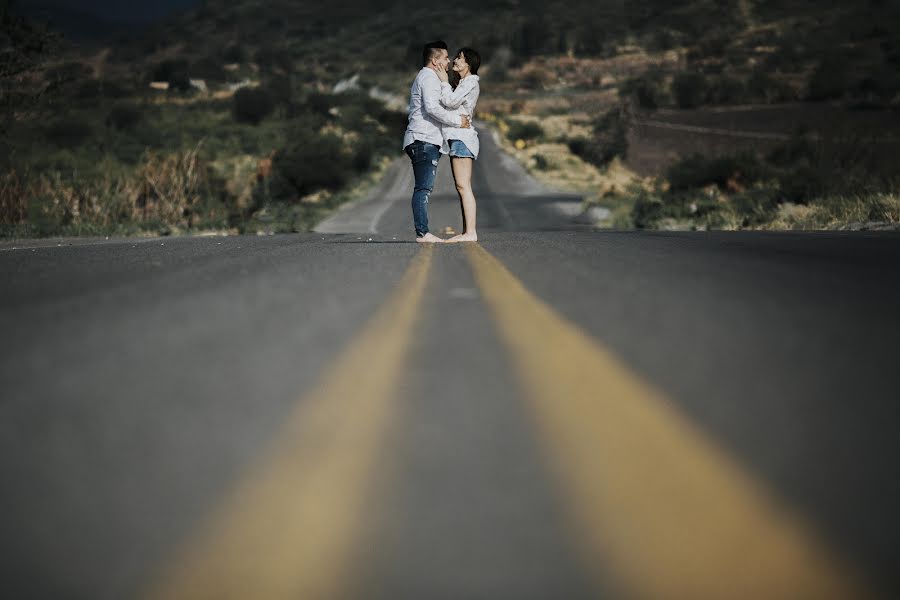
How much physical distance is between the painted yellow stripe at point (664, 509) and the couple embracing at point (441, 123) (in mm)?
7989

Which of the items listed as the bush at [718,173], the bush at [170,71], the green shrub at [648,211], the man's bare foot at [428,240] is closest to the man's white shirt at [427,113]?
the man's bare foot at [428,240]

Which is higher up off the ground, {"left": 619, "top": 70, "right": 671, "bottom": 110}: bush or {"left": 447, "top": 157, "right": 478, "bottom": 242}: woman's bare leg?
{"left": 447, "top": 157, "right": 478, "bottom": 242}: woman's bare leg

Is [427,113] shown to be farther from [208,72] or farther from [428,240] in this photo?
[208,72]

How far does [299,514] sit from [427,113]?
9267 mm

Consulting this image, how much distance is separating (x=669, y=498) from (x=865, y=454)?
0.78 meters

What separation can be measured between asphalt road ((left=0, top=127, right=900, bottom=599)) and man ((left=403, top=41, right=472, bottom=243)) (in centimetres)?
584

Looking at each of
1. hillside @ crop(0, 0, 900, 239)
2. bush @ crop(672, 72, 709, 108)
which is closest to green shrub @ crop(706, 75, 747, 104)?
hillside @ crop(0, 0, 900, 239)

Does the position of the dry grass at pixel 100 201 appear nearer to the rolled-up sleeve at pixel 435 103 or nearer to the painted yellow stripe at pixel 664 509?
the rolled-up sleeve at pixel 435 103

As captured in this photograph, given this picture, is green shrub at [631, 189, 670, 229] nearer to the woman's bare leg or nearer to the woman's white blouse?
the woman's bare leg

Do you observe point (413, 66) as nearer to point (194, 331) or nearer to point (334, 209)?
point (334, 209)

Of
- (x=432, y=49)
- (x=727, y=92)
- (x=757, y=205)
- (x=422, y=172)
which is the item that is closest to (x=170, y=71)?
(x=727, y=92)

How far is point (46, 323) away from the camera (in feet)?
14.5

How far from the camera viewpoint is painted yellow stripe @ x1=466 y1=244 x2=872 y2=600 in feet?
6.38

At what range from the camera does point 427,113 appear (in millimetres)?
11047
